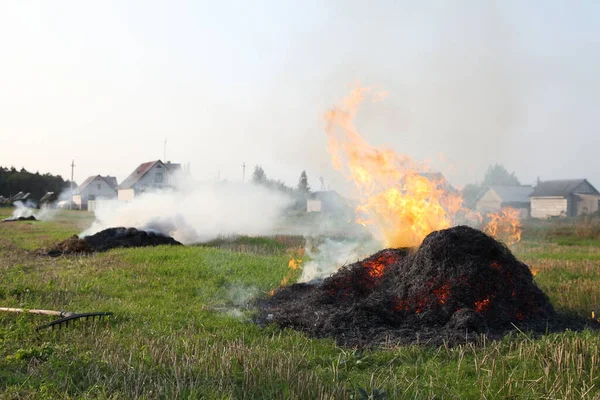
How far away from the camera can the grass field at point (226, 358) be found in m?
5.30

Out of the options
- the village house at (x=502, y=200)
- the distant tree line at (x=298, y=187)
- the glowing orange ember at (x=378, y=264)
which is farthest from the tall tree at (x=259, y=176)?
the glowing orange ember at (x=378, y=264)

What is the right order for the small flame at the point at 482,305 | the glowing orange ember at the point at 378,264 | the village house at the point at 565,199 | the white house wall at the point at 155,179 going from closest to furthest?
the small flame at the point at 482,305
the glowing orange ember at the point at 378,264
the white house wall at the point at 155,179
the village house at the point at 565,199

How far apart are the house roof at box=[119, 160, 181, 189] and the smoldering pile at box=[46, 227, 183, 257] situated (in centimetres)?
4109

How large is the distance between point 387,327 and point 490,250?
9.35 feet

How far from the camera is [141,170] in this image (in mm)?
65562

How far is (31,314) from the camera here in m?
8.80

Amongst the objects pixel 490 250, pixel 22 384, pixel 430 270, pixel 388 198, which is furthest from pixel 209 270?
pixel 22 384

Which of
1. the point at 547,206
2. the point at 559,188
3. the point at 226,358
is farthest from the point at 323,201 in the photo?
the point at 226,358

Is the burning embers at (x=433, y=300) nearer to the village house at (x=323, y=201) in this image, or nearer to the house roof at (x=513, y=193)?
the village house at (x=323, y=201)

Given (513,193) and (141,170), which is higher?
(141,170)

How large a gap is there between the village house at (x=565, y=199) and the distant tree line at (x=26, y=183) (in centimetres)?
7166

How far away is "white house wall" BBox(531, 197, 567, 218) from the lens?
6275 centimetres

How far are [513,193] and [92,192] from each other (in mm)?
63652

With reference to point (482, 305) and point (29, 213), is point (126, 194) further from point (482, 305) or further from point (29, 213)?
point (482, 305)
